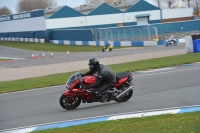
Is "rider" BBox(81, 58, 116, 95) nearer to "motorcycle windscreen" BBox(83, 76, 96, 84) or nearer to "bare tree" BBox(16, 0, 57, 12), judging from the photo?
"motorcycle windscreen" BBox(83, 76, 96, 84)

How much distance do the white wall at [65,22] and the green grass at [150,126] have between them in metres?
61.2

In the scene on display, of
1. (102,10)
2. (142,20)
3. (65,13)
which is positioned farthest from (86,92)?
(142,20)

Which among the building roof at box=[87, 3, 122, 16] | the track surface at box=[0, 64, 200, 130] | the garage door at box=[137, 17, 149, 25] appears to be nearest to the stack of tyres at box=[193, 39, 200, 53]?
the track surface at box=[0, 64, 200, 130]

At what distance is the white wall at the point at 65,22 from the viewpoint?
2751 inches

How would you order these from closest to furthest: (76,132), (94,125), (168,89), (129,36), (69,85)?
(76,132) < (94,125) < (69,85) < (168,89) < (129,36)

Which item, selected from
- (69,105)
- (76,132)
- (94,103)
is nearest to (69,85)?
(69,105)

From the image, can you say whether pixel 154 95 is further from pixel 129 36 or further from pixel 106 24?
pixel 106 24

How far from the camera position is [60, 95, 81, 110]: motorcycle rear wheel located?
12570 mm

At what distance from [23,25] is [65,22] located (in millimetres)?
11022

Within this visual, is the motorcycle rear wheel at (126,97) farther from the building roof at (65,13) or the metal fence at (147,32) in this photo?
the building roof at (65,13)

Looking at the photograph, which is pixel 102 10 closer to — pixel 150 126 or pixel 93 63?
pixel 93 63

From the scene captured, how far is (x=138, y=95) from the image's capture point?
14.3 m

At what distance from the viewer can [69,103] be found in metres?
12.7

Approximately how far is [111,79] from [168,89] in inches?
118
